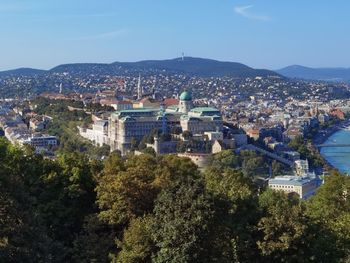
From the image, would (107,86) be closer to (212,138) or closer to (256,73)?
(256,73)

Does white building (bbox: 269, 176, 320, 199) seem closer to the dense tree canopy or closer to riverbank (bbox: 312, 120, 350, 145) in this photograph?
the dense tree canopy

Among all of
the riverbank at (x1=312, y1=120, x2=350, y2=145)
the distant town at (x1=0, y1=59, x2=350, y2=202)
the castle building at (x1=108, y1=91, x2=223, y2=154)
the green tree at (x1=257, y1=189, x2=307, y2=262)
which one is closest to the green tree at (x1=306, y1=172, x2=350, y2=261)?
the green tree at (x1=257, y1=189, x2=307, y2=262)

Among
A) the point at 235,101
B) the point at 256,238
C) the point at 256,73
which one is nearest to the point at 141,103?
the point at 235,101

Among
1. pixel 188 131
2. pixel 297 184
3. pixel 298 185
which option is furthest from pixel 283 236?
pixel 188 131

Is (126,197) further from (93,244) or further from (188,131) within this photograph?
(188,131)

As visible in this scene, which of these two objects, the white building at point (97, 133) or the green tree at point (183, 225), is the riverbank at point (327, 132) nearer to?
the white building at point (97, 133)

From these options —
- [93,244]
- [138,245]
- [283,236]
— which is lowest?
[93,244]
